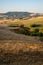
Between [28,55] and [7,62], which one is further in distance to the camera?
[28,55]

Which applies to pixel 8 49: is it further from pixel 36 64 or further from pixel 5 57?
pixel 36 64

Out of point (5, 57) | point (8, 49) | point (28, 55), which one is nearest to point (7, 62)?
point (5, 57)

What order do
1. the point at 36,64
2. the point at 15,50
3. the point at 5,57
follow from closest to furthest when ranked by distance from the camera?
1. the point at 36,64
2. the point at 5,57
3. the point at 15,50

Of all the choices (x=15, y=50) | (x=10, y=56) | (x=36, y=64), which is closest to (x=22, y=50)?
(x=15, y=50)

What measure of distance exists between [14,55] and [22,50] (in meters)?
1.16

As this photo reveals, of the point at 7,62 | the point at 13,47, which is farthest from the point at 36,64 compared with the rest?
the point at 13,47

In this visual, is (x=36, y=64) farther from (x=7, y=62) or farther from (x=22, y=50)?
(x=22, y=50)

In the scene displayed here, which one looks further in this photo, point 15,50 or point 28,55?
point 15,50

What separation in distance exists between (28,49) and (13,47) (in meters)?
0.95

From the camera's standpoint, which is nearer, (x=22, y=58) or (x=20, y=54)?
(x=22, y=58)

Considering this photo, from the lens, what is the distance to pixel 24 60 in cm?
1127

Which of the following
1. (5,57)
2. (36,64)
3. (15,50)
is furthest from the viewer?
(15,50)

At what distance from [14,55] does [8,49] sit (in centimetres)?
129

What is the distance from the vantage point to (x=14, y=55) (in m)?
12.0
